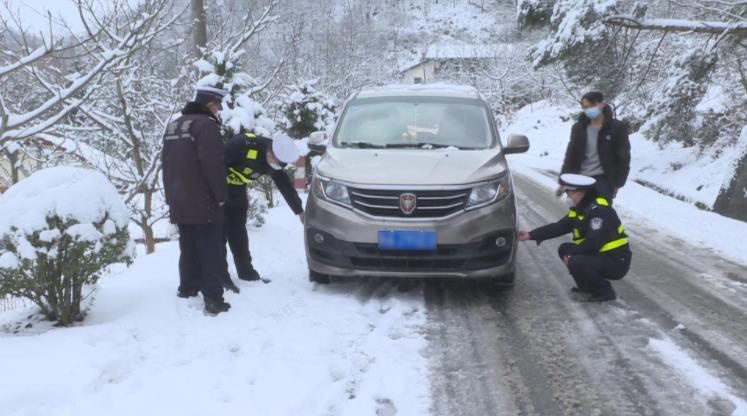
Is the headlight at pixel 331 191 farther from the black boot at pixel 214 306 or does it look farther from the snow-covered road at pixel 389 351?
the black boot at pixel 214 306

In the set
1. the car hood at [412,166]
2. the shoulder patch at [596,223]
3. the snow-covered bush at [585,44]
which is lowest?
the shoulder patch at [596,223]

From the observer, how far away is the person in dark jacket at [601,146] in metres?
5.62

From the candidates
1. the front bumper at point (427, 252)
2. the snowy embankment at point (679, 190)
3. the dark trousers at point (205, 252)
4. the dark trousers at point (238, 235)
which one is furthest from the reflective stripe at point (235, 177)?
the snowy embankment at point (679, 190)

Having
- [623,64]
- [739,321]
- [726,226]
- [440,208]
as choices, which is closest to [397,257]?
[440,208]

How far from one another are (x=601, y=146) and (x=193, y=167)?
3.96 m

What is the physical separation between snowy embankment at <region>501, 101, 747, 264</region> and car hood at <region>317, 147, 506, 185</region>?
12.0ft

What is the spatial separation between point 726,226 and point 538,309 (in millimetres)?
5217

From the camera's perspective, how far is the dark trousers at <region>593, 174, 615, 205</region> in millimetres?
5605

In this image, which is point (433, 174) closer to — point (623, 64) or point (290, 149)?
point (290, 149)

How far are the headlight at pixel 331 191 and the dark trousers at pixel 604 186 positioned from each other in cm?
261

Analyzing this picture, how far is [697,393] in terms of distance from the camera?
130 inches

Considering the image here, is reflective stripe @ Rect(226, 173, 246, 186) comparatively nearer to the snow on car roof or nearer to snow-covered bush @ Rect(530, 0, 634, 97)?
the snow on car roof

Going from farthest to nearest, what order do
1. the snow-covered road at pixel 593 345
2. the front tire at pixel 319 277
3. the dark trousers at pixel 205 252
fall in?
the front tire at pixel 319 277, the dark trousers at pixel 205 252, the snow-covered road at pixel 593 345

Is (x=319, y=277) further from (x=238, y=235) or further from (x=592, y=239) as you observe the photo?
(x=592, y=239)
